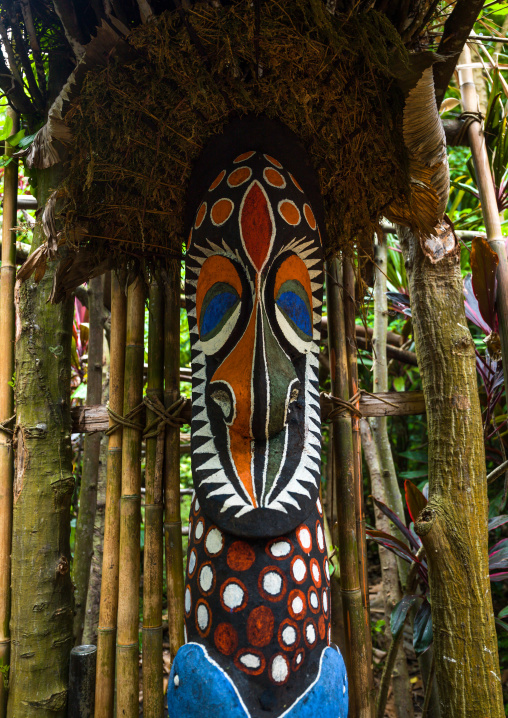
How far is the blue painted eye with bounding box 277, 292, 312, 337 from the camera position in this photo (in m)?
1.51

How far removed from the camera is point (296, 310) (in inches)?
60.5

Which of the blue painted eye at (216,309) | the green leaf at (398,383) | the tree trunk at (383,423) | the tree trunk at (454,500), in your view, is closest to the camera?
the blue painted eye at (216,309)

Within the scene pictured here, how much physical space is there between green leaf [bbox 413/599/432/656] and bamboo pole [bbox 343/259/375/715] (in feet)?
0.67

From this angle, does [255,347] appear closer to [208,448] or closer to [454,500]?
[208,448]

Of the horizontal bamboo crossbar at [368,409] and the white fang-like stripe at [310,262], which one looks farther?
the horizontal bamboo crossbar at [368,409]

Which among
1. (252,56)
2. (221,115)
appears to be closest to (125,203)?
(221,115)

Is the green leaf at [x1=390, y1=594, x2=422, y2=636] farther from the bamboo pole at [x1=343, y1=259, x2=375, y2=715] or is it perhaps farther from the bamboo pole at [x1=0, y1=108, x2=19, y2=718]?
the bamboo pole at [x1=0, y1=108, x2=19, y2=718]

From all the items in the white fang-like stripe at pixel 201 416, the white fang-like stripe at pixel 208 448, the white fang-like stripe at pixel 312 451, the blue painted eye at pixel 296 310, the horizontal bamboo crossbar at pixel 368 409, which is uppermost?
the blue painted eye at pixel 296 310

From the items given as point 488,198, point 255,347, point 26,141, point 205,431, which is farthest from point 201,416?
point 488,198

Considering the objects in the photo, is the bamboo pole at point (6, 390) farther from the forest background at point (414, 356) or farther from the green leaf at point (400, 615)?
the green leaf at point (400, 615)

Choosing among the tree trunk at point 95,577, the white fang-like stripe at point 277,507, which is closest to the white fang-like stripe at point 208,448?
the white fang-like stripe at point 277,507

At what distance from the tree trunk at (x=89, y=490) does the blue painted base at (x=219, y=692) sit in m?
1.14

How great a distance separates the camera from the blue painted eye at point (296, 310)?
4.96ft

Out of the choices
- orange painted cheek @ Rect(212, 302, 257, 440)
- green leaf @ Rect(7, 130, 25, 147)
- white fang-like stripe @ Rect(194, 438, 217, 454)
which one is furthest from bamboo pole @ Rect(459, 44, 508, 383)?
green leaf @ Rect(7, 130, 25, 147)
